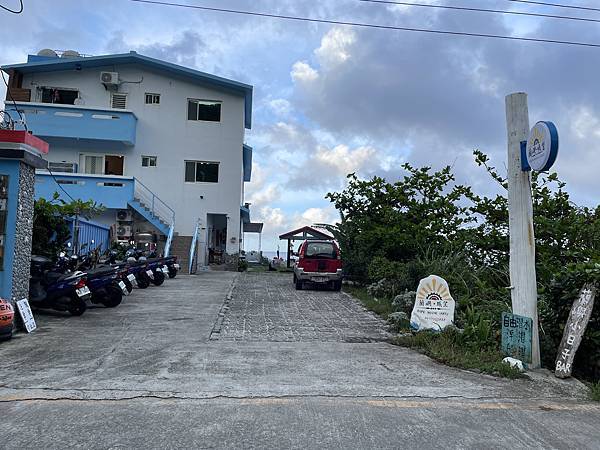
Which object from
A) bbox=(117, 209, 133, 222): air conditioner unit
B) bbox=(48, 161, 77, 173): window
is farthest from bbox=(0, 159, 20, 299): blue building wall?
bbox=(48, 161, 77, 173): window

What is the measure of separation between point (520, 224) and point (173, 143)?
1966 centimetres

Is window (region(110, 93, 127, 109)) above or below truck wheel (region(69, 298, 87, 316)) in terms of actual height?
above

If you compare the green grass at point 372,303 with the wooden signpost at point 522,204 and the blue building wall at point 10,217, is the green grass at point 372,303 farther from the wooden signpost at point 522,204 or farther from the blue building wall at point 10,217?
the blue building wall at point 10,217

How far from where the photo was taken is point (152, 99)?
81.9 feet

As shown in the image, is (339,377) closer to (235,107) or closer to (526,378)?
(526,378)

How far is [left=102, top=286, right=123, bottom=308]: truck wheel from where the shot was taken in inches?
454

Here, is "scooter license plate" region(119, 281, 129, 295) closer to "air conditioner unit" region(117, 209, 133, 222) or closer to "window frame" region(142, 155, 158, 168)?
"air conditioner unit" region(117, 209, 133, 222)

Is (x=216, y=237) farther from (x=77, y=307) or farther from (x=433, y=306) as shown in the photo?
(x=433, y=306)

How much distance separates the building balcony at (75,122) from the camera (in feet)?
75.5

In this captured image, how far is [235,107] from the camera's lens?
2511 cm

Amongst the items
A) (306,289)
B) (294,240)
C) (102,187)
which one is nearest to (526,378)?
(306,289)

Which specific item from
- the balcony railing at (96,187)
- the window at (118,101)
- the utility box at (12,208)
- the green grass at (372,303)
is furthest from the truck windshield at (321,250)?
the window at (118,101)

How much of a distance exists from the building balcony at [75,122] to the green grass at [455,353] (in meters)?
18.2

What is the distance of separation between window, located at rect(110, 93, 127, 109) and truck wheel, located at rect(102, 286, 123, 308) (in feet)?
50.9
